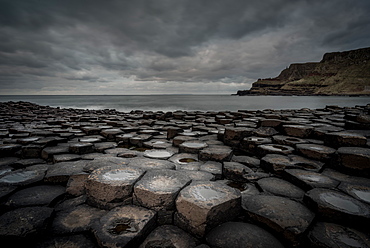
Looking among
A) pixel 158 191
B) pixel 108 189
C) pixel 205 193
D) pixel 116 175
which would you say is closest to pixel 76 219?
pixel 108 189

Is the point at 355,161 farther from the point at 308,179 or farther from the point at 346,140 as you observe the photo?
the point at 308,179

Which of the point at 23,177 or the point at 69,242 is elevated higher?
the point at 23,177

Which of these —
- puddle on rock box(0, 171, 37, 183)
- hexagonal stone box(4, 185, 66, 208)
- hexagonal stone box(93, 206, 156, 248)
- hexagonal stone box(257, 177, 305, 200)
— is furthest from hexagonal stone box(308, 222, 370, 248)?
puddle on rock box(0, 171, 37, 183)

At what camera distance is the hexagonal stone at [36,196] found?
1.68 m

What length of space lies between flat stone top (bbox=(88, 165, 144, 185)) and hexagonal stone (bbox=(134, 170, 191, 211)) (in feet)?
0.41

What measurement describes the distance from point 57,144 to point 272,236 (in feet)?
13.2

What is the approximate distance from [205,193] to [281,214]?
684 millimetres

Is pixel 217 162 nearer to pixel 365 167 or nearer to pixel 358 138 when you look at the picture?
pixel 365 167

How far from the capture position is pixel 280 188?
206cm

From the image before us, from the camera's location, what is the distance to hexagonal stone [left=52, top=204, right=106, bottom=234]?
4.69 ft

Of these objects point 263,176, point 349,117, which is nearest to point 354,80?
point 349,117

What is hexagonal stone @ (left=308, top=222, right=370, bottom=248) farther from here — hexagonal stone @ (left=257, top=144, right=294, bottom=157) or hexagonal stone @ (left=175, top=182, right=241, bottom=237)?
hexagonal stone @ (left=257, top=144, right=294, bottom=157)

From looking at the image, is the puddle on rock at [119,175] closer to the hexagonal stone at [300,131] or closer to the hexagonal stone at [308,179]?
the hexagonal stone at [308,179]

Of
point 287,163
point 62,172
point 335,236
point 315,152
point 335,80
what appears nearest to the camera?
point 335,236
